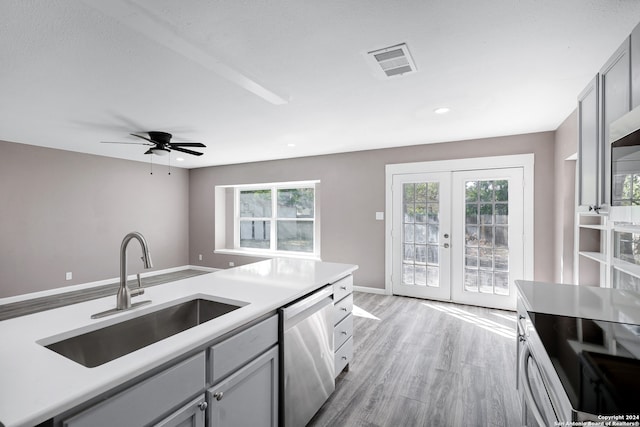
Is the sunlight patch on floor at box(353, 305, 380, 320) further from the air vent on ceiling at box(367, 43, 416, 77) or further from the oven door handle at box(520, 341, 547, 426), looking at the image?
the air vent on ceiling at box(367, 43, 416, 77)

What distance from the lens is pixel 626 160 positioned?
49.3 inches

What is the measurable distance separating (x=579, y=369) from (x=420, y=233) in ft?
12.2

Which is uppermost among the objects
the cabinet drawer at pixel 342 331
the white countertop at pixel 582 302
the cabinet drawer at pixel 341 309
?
the white countertop at pixel 582 302

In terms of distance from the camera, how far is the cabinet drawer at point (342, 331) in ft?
7.28

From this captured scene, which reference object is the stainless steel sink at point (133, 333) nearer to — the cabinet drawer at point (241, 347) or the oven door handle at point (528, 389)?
the cabinet drawer at point (241, 347)

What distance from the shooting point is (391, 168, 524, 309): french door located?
4.02m

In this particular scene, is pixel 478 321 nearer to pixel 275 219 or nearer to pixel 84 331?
pixel 84 331

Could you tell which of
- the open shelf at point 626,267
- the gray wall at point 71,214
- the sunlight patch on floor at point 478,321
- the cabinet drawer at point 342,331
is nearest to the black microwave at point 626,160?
the open shelf at point 626,267

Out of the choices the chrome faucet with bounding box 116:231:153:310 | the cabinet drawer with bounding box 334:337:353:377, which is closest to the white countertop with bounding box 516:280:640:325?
the cabinet drawer with bounding box 334:337:353:377

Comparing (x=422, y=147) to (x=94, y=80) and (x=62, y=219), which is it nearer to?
(x=94, y=80)

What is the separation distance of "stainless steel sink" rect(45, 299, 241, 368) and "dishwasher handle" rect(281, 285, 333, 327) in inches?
10.6

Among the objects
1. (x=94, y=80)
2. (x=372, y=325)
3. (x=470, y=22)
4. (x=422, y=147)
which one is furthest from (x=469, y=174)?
(x=94, y=80)

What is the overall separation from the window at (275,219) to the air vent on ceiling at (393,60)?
3.66 metres

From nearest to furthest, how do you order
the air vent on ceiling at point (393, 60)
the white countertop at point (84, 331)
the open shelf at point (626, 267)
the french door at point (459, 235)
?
the white countertop at point (84, 331)
the air vent on ceiling at point (393, 60)
the open shelf at point (626, 267)
the french door at point (459, 235)
